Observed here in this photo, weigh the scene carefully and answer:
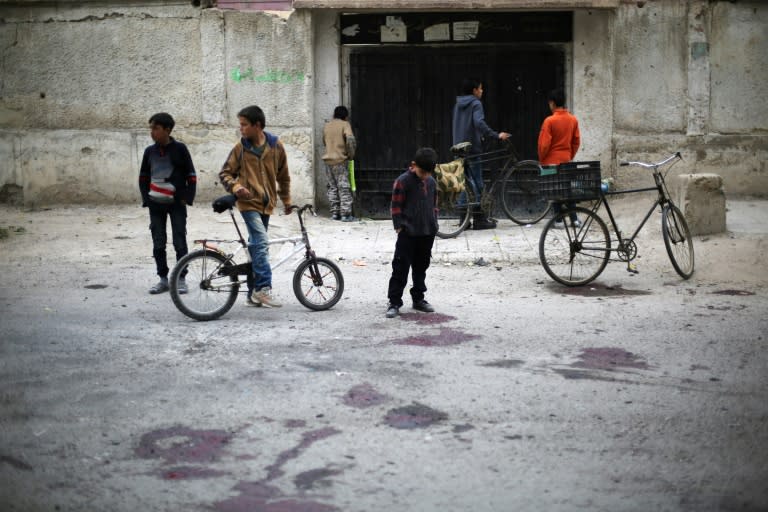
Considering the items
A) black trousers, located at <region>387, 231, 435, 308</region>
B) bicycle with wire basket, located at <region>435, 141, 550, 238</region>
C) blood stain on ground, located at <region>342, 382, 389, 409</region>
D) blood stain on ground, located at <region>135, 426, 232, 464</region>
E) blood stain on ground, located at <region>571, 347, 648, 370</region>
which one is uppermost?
bicycle with wire basket, located at <region>435, 141, 550, 238</region>

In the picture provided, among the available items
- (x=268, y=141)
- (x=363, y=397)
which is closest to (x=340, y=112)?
(x=268, y=141)

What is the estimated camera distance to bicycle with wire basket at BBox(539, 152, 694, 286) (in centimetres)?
924

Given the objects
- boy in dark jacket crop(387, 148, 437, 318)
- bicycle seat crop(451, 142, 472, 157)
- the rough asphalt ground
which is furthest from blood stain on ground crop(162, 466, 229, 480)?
bicycle seat crop(451, 142, 472, 157)

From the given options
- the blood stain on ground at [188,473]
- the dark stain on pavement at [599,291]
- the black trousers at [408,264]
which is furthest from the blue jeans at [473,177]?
the blood stain on ground at [188,473]

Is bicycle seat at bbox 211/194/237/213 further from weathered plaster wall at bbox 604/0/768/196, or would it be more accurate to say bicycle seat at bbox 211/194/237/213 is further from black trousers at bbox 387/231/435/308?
weathered plaster wall at bbox 604/0/768/196

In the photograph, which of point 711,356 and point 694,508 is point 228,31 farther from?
point 694,508

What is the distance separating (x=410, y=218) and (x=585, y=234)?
2042mm

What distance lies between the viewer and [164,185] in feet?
29.7

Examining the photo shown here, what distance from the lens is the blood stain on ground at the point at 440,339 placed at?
7.15 meters

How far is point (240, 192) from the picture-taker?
8203 mm

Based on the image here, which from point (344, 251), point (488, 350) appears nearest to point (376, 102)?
point (344, 251)

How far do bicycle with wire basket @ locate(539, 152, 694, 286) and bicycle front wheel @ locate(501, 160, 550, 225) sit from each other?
3556mm

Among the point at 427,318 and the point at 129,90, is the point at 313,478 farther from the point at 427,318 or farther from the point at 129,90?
the point at 129,90

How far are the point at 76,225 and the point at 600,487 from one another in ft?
32.0
